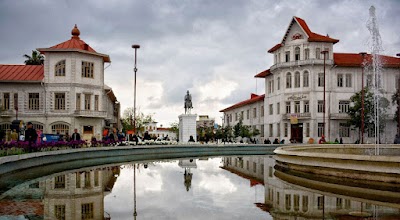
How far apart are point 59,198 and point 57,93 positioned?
36.0 meters

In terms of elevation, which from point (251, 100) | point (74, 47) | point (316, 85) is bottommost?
point (251, 100)

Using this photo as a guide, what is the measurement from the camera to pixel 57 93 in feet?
147

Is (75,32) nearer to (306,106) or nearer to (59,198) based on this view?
(306,106)

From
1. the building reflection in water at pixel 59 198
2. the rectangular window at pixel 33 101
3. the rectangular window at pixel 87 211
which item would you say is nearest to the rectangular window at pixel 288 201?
the building reflection in water at pixel 59 198

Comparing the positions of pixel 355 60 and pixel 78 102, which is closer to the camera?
pixel 78 102

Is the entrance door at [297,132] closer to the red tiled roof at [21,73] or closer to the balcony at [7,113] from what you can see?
the red tiled roof at [21,73]

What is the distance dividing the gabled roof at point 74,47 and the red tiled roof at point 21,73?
2.81 meters

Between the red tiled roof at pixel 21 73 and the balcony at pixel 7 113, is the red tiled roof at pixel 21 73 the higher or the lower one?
the higher one

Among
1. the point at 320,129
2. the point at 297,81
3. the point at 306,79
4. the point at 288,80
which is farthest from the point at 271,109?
the point at 320,129

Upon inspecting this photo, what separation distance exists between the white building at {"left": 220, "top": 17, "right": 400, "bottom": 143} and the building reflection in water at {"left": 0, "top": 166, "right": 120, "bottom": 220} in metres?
43.0

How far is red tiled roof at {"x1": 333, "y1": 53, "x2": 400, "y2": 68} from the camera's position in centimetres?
5481

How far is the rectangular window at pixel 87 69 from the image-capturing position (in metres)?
45.0

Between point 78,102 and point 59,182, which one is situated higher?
point 78,102

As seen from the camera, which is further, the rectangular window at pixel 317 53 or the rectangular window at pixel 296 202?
the rectangular window at pixel 317 53
